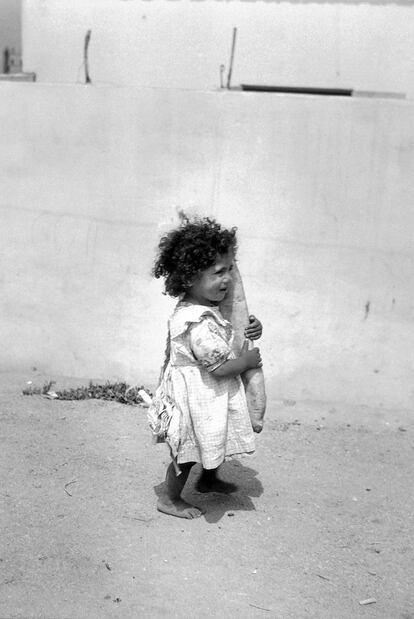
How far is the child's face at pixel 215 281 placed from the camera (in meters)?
3.69

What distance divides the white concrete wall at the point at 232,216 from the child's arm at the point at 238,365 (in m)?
1.86

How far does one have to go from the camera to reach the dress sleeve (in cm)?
360

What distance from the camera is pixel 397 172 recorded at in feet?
17.5

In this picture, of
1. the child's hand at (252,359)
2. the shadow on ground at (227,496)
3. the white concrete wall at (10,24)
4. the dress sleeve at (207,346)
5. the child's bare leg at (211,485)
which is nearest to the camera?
the dress sleeve at (207,346)

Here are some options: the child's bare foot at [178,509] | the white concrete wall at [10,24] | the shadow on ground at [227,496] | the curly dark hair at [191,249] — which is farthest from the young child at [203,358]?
the white concrete wall at [10,24]

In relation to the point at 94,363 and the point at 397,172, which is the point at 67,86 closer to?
the point at 94,363

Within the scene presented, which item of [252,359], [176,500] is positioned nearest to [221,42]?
[252,359]

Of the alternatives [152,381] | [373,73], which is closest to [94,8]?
[373,73]

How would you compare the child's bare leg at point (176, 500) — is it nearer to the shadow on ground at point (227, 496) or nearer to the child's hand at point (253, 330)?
the shadow on ground at point (227, 496)

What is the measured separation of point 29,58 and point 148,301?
3231 millimetres

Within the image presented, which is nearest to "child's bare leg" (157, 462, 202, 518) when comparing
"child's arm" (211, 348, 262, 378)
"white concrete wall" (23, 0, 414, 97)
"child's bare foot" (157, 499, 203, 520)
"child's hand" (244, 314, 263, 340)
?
"child's bare foot" (157, 499, 203, 520)

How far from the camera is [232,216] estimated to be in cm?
552

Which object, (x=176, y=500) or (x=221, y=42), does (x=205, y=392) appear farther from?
(x=221, y=42)

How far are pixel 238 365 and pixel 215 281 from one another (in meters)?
0.40
